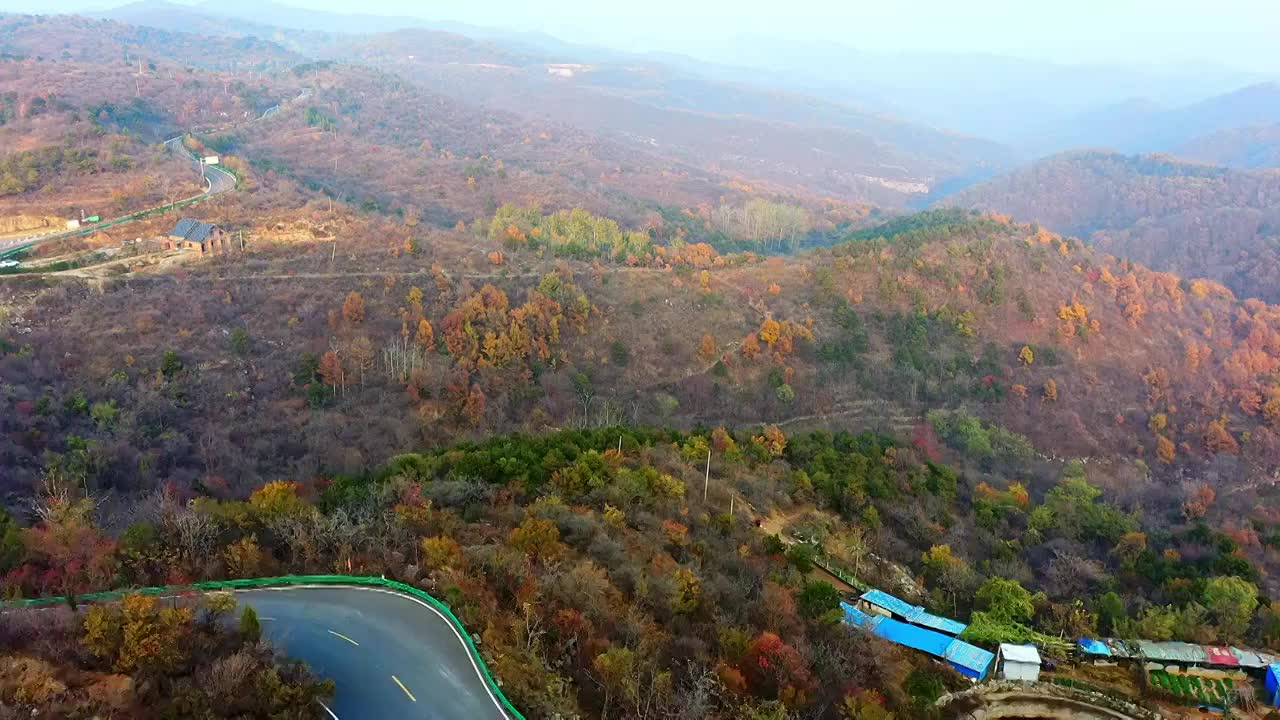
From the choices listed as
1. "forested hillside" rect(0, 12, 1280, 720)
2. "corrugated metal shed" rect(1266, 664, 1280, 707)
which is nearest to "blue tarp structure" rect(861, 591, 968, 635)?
"forested hillside" rect(0, 12, 1280, 720)

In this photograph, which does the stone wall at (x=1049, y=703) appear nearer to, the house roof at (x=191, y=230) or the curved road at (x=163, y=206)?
the house roof at (x=191, y=230)

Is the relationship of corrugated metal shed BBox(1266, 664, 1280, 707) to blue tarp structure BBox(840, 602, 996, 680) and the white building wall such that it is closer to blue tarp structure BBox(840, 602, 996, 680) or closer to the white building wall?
the white building wall

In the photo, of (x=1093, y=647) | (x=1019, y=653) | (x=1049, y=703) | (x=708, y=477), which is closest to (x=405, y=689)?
(x=1019, y=653)

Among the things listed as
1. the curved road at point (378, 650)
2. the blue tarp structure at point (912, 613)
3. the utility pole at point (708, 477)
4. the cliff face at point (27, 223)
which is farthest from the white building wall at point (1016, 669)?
the cliff face at point (27, 223)

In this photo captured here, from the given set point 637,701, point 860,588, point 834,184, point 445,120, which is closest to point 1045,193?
point 834,184

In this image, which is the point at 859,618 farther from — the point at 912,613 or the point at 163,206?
the point at 163,206

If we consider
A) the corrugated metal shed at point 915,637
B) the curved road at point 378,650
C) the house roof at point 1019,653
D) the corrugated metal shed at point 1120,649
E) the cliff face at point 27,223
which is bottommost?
the corrugated metal shed at point 915,637

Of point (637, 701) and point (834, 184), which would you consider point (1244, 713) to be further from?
point (834, 184)
